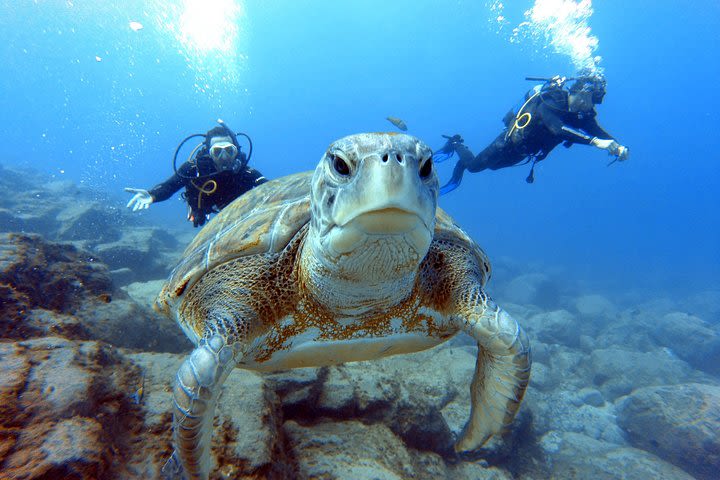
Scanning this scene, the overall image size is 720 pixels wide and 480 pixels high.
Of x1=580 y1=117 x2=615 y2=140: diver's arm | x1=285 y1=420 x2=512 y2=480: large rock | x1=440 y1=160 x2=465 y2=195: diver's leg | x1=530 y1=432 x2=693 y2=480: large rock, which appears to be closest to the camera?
x1=285 y1=420 x2=512 y2=480: large rock

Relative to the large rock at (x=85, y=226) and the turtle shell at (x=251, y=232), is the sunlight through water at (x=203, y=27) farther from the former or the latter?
the turtle shell at (x=251, y=232)

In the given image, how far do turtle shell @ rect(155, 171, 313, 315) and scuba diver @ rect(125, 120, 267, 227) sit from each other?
10.7ft

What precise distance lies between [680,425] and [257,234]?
22.8ft

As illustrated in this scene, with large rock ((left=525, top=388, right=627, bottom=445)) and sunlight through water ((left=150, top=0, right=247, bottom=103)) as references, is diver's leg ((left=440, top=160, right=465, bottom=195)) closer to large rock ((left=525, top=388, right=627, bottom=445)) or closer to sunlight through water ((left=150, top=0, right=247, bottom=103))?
Result: large rock ((left=525, top=388, right=627, bottom=445))

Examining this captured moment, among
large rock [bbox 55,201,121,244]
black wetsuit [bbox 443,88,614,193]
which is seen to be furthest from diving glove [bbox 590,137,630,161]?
large rock [bbox 55,201,121,244]

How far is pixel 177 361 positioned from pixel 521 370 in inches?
101

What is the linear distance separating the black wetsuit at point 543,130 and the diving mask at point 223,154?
669cm

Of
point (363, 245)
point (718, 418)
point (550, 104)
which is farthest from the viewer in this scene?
point (550, 104)

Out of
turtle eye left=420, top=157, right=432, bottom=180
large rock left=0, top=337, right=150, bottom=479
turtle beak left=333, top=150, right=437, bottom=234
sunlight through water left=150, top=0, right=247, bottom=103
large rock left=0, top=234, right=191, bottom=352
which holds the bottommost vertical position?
large rock left=0, top=337, right=150, bottom=479

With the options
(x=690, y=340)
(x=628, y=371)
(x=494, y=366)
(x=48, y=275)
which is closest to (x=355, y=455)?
(x=494, y=366)

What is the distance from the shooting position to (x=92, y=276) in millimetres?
3650

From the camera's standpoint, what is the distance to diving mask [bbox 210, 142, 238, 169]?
18.9 ft

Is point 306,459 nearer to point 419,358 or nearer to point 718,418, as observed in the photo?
point 419,358

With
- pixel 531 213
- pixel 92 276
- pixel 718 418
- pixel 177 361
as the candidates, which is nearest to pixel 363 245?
pixel 177 361
